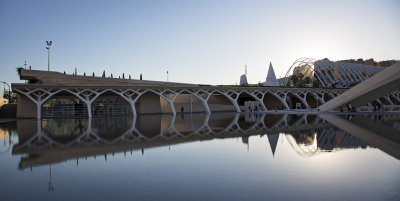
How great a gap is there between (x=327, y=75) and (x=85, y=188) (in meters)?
58.9

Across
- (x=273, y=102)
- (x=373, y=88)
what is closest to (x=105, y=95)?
(x=273, y=102)

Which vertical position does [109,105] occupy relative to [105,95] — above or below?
below

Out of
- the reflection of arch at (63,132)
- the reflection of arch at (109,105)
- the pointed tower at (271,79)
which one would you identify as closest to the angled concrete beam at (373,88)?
the reflection of arch at (63,132)

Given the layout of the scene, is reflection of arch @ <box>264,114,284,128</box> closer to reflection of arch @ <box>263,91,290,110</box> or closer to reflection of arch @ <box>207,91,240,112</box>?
reflection of arch @ <box>207,91,240,112</box>

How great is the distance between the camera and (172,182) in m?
5.02

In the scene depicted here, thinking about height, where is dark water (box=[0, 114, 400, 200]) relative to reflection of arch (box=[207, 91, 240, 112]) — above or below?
below

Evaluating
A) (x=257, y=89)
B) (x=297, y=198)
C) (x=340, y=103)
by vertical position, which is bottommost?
(x=297, y=198)

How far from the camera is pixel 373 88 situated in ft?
75.9

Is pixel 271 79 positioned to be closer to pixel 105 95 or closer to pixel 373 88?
pixel 373 88

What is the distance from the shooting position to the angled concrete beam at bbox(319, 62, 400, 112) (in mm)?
21047

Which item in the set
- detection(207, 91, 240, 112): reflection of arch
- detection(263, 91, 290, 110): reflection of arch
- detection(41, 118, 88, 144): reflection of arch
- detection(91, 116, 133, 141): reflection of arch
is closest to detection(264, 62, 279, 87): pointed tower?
detection(263, 91, 290, 110): reflection of arch

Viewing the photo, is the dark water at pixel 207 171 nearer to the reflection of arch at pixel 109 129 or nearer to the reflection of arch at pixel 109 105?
the reflection of arch at pixel 109 129

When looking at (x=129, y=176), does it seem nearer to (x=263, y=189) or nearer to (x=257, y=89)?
(x=263, y=189)

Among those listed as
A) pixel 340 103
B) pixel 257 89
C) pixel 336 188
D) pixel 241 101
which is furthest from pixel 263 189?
pixel 241 101
